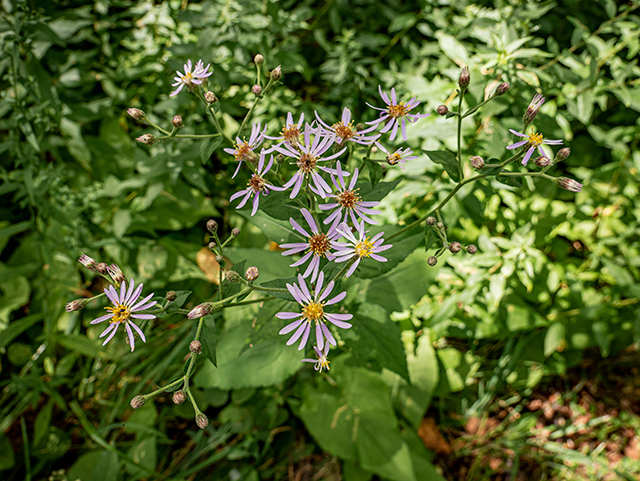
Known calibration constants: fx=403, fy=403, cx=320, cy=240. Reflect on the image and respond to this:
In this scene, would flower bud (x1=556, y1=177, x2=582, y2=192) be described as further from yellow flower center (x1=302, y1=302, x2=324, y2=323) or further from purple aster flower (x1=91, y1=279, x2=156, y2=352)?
purple aster flower (x1=91, y1=279, x2=156, y2=352)

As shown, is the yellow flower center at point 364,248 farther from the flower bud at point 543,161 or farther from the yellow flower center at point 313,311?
the flower bud at point 543,161

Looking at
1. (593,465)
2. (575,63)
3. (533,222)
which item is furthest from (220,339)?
(593,465)

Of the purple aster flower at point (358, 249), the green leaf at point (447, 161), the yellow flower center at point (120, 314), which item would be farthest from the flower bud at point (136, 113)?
the green leaf at point (447, 161)

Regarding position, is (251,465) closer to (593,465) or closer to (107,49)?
(593,465)

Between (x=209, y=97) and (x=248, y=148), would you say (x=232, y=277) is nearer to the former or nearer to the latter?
(x=248, y=148)

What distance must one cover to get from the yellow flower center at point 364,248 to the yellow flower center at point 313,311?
0.86 feet

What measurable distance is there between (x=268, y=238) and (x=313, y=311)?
122 centimetres

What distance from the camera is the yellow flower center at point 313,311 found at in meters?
1.60

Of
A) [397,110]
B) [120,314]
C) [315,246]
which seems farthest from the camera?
[397,110]

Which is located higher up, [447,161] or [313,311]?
[447,161]

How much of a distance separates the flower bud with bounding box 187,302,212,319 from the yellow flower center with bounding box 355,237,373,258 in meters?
0.60

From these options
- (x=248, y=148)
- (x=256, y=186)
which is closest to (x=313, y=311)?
(x=256, y=186)

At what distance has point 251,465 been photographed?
3002mm

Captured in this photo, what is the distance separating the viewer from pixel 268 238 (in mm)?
2740
